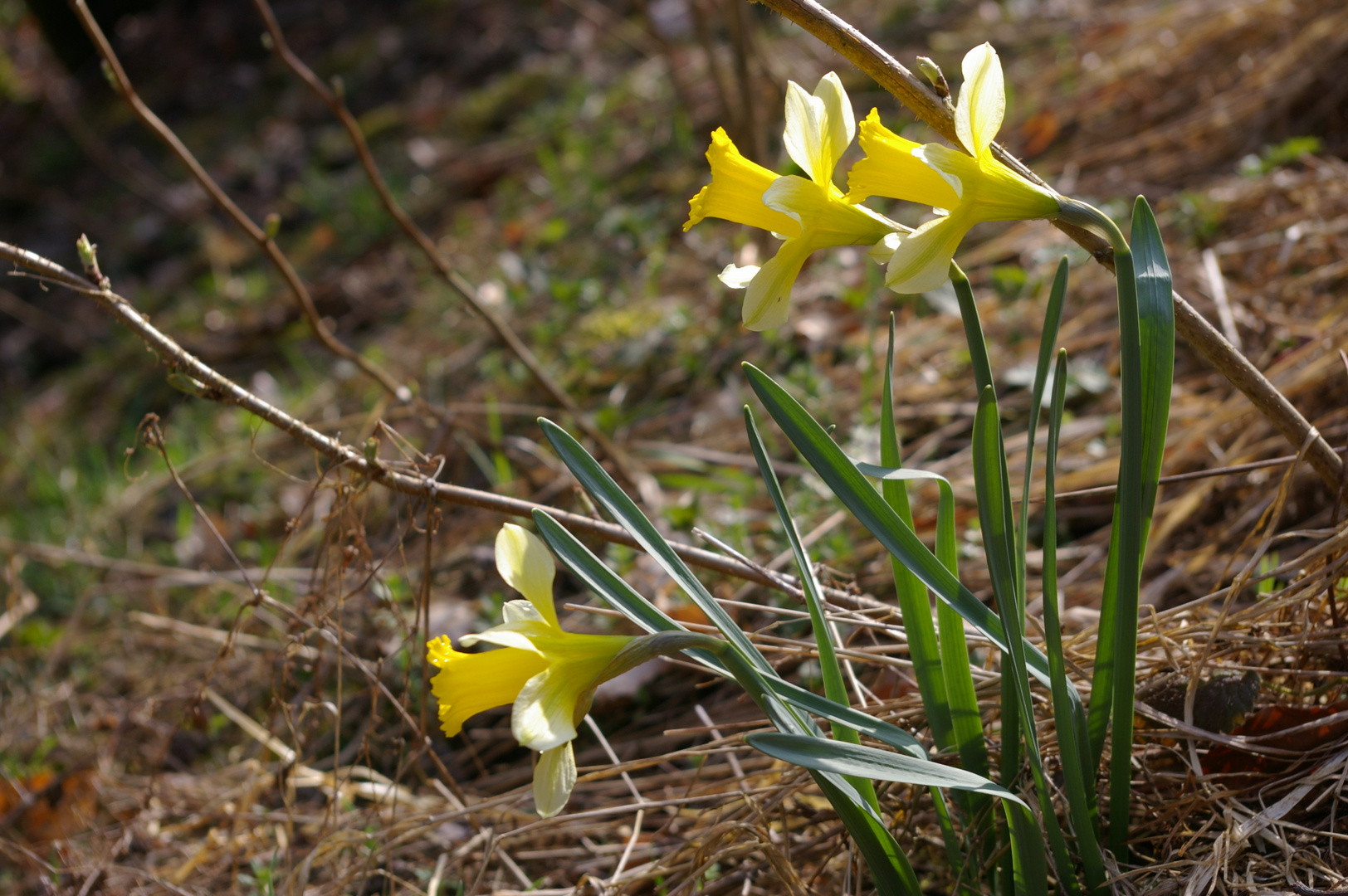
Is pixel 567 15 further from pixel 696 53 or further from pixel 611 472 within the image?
pixel 611 472

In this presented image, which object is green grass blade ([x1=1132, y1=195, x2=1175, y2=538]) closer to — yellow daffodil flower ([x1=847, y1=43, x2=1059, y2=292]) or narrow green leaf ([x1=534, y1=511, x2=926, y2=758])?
yellow daffodil flower ([x1=847, y1=43, x2=1059, y2=292])

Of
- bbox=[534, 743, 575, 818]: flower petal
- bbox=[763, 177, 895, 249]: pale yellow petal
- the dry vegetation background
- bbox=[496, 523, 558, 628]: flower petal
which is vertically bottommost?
the dry vegetation background

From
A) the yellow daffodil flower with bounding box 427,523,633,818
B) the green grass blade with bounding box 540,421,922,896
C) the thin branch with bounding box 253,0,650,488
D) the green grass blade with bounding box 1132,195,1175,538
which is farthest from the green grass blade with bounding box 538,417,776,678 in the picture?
the thin branch with bounding box 253,0,650,488

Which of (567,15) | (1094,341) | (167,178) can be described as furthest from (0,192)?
(1094,341)

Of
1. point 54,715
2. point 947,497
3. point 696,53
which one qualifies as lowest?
point 54,715

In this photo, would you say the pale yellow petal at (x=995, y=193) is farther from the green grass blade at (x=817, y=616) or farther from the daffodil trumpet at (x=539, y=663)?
the daffodil trumpet at (x=539, y=663)

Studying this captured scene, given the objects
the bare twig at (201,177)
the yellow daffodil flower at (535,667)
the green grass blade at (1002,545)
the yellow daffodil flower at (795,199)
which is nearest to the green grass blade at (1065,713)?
the green grass blade at (1002,545)
